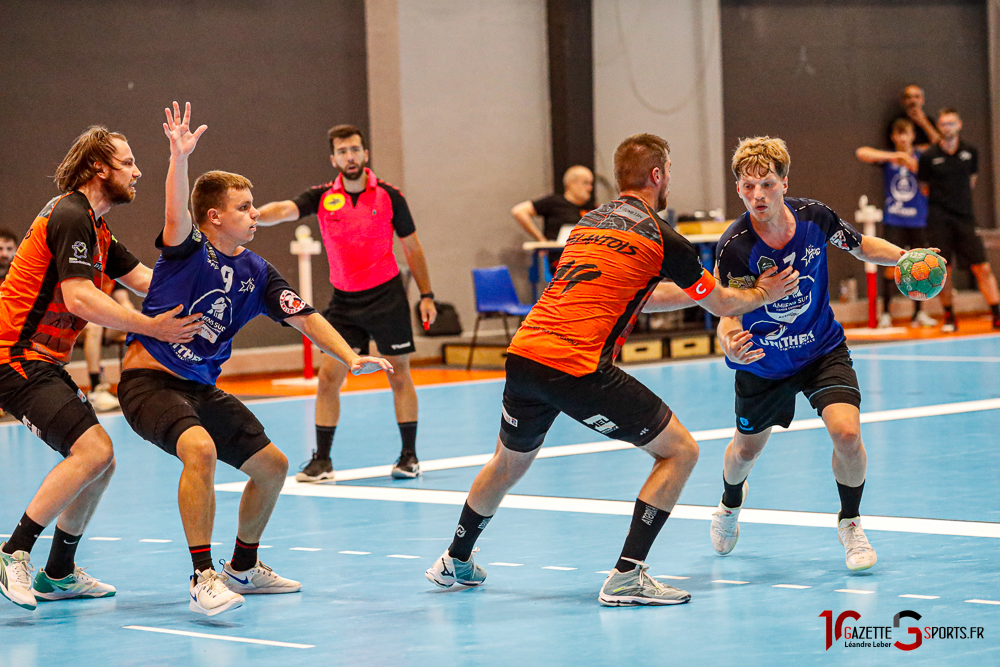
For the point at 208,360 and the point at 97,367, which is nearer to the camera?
the point at 208,360

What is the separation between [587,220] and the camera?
5.50 metres

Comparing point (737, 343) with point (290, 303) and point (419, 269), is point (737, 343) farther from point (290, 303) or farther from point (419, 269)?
point (419, 269)

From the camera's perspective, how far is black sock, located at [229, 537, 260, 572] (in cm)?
567

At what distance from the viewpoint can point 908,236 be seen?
62.4 ft

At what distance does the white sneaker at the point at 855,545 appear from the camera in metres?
5.52

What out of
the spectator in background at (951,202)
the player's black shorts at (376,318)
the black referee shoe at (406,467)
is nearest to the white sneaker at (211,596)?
the black referee shoe at (406,467)

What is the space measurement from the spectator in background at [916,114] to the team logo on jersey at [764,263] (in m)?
14.6

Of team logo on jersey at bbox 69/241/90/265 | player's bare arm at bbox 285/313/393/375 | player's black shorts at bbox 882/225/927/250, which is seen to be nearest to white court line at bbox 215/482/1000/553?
player's bare arm at bbox 285/313/393/375

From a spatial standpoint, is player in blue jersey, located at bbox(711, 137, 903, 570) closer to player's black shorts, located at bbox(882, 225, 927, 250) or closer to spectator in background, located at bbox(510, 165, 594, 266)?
spectator in background, located at bbox(510, 165, 594, 266)

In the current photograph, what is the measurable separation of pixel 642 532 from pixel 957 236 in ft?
45.3

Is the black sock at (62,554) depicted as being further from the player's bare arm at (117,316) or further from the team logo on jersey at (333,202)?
the team logo on jersey at (333,202)

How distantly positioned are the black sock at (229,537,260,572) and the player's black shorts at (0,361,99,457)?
771 mm

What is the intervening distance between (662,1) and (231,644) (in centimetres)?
1455

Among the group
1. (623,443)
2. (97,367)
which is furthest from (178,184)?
(97,367)
